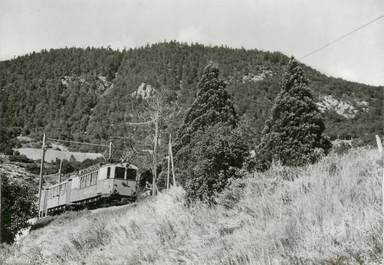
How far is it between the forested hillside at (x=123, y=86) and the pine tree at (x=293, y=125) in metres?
50.1

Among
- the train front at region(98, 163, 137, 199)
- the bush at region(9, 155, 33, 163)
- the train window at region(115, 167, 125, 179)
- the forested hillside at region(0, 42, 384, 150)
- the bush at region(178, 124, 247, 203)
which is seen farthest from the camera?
the forested hillside at region(0, 42, 384, 150)

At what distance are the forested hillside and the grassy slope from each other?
74.1m

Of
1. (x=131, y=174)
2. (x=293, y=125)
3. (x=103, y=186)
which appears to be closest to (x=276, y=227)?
(x=103, y=186)

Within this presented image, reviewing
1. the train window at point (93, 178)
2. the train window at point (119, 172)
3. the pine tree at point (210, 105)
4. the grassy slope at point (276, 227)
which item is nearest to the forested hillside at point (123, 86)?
the pine tree at point (210, 105)

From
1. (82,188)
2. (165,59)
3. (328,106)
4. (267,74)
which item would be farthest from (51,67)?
(82,188)

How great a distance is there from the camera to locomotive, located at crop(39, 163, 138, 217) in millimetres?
27672

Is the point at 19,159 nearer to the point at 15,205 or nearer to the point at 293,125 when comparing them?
the point at 15,205

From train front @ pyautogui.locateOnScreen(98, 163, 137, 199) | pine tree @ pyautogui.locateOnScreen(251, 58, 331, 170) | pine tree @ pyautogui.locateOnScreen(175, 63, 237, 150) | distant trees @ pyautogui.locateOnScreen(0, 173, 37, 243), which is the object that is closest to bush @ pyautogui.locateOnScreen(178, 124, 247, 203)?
pine tree @ pyautogui.locateOnScreen(251, 58, 331, 170)

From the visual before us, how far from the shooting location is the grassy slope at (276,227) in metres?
4.44

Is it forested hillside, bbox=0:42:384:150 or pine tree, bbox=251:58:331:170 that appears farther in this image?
forested hillside, bbox=0:42:384:150

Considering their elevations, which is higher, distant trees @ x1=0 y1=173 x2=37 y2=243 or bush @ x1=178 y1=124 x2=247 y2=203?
bush @ x1=178 y1=124 x2=247 y2=203

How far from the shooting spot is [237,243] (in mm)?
5453

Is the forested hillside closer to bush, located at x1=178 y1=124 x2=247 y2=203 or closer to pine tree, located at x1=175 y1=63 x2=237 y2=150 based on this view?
pine tree, located at x1=175 y1=63 x2=237 y2=150

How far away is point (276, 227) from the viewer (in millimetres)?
5305
